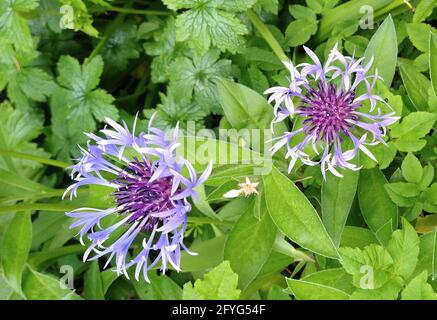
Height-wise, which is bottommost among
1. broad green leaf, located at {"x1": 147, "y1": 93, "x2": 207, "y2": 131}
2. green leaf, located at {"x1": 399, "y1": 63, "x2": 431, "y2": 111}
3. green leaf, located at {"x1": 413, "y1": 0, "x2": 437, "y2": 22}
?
broad green leaf, located at {"x1": 147, "y1": 93, "x2": 207, "y2": 131}

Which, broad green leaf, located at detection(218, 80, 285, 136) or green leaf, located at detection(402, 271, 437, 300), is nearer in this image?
green leaf, located at detection(402, 271, 437, 300)

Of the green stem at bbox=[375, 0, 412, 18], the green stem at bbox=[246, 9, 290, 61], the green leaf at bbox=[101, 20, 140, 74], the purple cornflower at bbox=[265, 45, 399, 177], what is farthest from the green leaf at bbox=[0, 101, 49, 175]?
the green stem at bbox=[375, 0, 412, 18]

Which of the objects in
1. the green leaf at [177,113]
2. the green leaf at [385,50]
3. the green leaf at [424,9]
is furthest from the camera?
the green leaf at [177,113]

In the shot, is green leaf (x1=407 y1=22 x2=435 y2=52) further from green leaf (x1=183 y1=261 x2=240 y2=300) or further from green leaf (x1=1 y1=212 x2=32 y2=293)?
green leaf (x1=1 y1=212 x2=32 y2=293)

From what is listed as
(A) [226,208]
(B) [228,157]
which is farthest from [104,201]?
(B) [228,157]

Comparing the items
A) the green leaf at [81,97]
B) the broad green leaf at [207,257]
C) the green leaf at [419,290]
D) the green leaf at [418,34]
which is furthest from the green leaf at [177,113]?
the green leaf at [419,290]

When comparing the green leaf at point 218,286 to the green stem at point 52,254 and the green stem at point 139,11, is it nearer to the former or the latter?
the green stem at point 52,254

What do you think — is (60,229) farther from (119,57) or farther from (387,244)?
(387,244)
